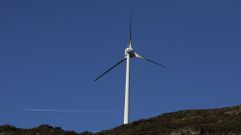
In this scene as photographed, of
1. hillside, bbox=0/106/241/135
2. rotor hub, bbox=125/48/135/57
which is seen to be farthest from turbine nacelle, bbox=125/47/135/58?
hillside, bbox=0/106/241/135

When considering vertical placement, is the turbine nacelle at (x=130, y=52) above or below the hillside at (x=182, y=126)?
above

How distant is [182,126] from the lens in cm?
6350

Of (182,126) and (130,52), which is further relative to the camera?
(130,52)

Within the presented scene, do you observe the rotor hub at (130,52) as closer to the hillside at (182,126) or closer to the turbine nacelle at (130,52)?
the turbine nacelle at (130,52)

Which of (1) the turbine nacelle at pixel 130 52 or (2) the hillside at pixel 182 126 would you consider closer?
(2) the hillside at pixel 182 126

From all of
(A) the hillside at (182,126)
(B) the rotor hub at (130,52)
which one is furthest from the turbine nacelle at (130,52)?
(A) the hillside at (182,126)

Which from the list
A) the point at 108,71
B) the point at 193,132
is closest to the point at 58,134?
the point at 193,132

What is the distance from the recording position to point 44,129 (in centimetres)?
7375

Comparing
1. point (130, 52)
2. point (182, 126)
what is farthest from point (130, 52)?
point (182, 126)

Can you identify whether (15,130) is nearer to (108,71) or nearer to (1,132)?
(1,132)

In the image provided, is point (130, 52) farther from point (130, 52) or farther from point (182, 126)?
point (182, 126)

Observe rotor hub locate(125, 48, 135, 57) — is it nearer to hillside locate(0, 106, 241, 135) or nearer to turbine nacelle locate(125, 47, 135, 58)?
turbine nacelle locate(125, 47, 135, 58)

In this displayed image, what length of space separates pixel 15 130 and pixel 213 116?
80.0 feet

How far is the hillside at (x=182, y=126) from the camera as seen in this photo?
194 feet
